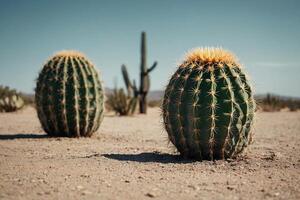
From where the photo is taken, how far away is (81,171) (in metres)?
4.78

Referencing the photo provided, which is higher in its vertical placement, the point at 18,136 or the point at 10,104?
the point at 10,104

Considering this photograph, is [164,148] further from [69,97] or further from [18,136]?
[18,136]

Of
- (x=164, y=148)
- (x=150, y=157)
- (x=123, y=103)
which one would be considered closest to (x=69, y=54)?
(x=164, y=148)

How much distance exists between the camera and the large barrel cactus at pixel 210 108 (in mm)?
5195

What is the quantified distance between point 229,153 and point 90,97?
3296 millimetres

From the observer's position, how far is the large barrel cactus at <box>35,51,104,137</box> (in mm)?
7750

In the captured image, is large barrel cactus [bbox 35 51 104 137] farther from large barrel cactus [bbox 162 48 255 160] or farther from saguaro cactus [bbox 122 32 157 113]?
saguaro cactus [bbox 122 32 157 113]

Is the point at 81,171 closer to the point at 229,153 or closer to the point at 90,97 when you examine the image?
the point at 229,153

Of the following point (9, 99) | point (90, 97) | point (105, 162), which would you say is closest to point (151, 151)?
point (105, 162)

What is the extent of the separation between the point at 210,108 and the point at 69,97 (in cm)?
340

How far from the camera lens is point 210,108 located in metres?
5.16

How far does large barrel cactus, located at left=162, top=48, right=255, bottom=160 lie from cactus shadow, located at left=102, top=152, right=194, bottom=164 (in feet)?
0.56

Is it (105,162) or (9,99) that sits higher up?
(9,99)

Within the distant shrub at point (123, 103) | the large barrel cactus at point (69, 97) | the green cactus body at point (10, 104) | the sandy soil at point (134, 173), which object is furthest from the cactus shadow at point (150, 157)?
the green cactus body at point (10, 104)
